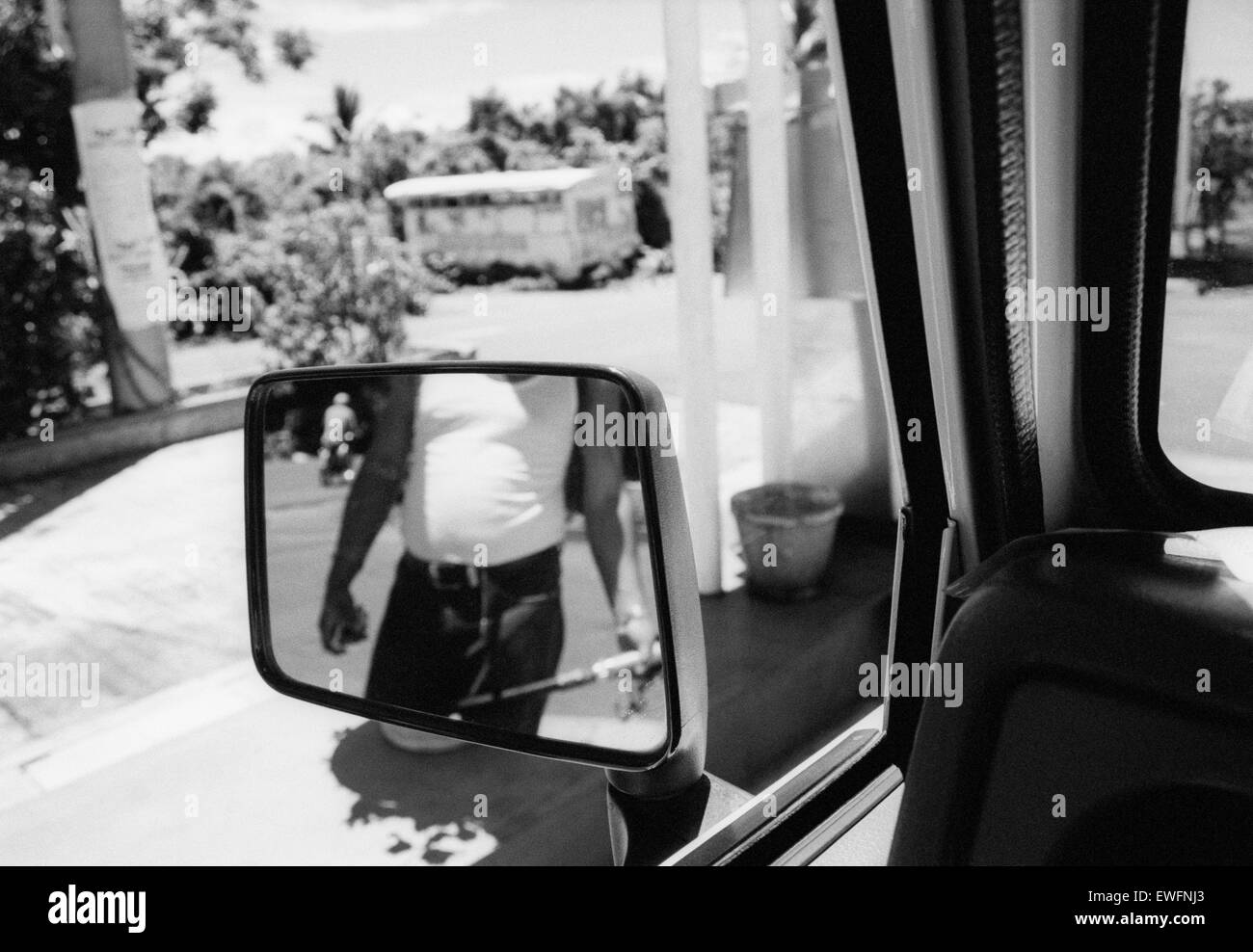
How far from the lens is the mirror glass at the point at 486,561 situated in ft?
7.79

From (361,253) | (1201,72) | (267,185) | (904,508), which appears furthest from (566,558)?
(267,185)

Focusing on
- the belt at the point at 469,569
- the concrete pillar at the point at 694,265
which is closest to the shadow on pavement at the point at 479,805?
the belt at the point at 469,569

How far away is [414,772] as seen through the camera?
3547 millimetres

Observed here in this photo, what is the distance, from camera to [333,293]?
10148mm

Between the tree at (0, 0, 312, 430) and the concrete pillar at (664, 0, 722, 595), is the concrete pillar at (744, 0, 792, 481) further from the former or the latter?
the tree at (0, 0, 312, 430)

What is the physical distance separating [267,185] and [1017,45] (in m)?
19.2

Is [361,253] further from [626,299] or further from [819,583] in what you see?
[626,299]

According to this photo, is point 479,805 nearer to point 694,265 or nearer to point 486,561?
point 486,561

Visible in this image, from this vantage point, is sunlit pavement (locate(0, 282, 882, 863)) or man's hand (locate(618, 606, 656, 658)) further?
sunlit pavement (locate(0, 282, 882, 863))

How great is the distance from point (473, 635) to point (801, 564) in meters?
2.69

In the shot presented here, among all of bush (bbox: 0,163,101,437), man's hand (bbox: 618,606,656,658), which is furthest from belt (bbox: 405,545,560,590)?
bush (bbox: 0,163,101,437)

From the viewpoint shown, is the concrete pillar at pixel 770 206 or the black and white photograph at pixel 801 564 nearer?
the black and white photograph at pixel 801 564

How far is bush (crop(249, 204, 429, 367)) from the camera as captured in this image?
10.1 meters

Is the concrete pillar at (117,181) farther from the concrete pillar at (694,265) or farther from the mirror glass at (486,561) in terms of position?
the mirror glass at (486,561)
